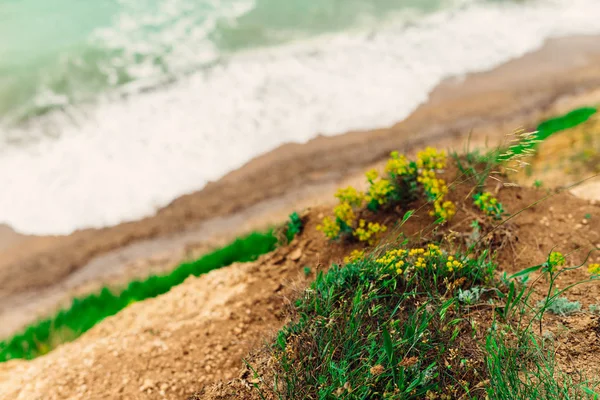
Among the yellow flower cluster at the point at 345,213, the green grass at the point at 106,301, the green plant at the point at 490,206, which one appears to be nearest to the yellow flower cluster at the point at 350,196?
the yellow flower cluster at the point at 345,213

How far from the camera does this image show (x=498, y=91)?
7422 mm

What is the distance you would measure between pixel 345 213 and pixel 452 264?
1.14 meters

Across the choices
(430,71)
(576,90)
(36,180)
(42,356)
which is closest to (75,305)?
(42,356)

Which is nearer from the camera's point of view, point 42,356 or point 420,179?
point 420,179

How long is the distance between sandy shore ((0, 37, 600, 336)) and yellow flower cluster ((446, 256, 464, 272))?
89.5 inches

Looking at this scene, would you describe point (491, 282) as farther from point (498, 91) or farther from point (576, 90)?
point (576, 90)

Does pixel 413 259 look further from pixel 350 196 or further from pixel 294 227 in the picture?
pixel 294 227

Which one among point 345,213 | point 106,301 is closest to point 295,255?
point 345,213

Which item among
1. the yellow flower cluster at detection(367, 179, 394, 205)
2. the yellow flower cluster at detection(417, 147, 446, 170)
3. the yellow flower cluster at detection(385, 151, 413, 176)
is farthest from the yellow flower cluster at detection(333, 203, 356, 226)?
the yellow flower cluster at detection(417, 147, 446, 170)

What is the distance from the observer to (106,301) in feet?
15.7

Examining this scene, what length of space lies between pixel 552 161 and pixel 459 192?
2625mm

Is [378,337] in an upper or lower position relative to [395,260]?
lower

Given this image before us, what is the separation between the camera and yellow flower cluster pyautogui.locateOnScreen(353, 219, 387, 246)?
3.71 m

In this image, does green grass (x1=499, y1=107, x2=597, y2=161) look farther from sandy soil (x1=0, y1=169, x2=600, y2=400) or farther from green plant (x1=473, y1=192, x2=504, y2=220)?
green plant (x1=473, y1=192, x2=504, y2=220)
